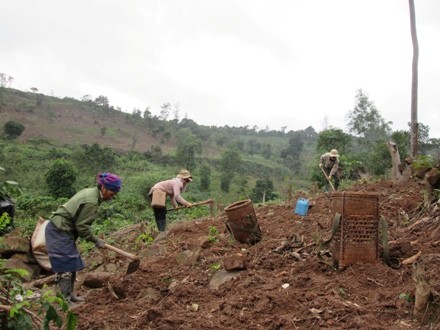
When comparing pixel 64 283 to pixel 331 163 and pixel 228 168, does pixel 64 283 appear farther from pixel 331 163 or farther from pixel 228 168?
pixel 228 168

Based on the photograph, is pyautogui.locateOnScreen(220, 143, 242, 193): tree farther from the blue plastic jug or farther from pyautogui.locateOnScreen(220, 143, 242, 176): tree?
the blue plastic jug

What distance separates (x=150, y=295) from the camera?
4.39m

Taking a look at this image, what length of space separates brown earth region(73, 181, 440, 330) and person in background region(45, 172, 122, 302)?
1.29ft

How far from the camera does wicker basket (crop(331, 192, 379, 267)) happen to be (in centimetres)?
395

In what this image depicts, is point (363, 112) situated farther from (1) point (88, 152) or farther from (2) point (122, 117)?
(2) point (122, 117)

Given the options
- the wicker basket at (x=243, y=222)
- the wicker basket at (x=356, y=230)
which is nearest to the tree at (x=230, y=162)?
the wicker basket at (x=243, y=222)

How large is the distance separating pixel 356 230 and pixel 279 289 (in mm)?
933

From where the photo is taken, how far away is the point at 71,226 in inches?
170

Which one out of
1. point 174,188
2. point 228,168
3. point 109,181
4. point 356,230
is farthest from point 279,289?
point 228,168

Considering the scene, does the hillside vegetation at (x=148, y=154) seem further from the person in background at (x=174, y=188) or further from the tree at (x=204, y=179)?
the person in background at (x=174, y=188)

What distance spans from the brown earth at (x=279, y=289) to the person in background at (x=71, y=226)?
1.29 ft

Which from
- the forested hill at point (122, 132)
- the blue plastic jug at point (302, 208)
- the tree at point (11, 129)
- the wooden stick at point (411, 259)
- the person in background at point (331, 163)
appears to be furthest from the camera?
the forested hill at point (122, 132)

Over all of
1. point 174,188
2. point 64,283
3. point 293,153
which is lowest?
point 64,283

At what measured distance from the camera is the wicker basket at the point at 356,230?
13.0 ft
